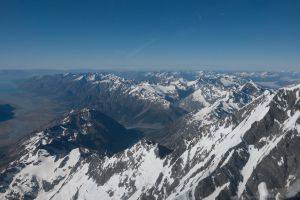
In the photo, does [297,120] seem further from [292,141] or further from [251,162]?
[251,162]

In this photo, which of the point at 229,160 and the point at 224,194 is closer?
the point at 224,194

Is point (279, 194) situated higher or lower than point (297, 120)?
lower

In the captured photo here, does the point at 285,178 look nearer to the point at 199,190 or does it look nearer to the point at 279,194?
the point at 279,194

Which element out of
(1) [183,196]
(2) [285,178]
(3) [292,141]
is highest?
(3) [292,141]

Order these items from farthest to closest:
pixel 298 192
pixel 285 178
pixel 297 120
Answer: pixel 297 120 → pixel 285 178 → pixel 298 192

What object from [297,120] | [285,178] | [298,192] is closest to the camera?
[298,192]

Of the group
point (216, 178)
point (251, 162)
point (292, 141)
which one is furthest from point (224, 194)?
point (292, 141)

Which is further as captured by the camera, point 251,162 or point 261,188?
point 251,162

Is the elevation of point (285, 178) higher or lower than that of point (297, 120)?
lower

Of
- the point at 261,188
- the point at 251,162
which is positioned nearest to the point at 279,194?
the point at 261,188
